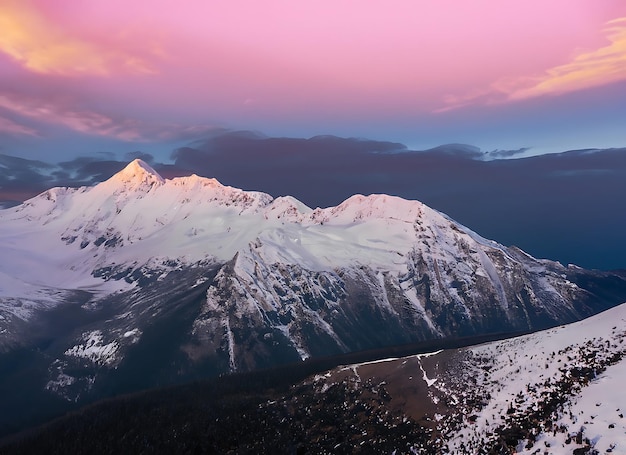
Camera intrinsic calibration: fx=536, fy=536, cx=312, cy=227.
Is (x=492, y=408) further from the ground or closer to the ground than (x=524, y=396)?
closer to the ground

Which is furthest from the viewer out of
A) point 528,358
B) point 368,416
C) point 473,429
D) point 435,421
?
point 368,416

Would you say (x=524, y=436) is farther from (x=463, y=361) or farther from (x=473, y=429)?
(x=463, y=361)

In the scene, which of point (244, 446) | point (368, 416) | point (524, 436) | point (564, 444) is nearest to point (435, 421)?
point (368, 416)

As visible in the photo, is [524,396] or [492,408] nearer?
[524,396]

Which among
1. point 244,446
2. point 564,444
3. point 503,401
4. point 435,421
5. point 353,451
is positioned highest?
point 564,444

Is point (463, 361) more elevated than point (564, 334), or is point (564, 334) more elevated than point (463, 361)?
point (564, 334)

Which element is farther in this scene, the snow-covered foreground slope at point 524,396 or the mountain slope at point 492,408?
the mountain slope at point 492,408

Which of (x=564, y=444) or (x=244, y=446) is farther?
(x=244, y=446)

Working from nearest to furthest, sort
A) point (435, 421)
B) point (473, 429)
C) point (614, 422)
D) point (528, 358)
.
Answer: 1. point (614, 422)
2. point (473, 429)
3. point (435, 421)
4. point (528, 358)

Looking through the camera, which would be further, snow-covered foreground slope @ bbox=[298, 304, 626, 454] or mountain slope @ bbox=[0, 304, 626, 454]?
mountain slope @ bbox=[0, 304, 626, 454]
